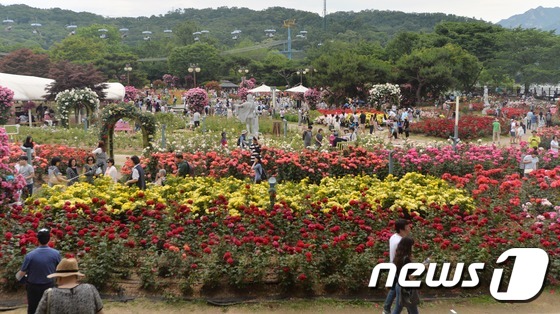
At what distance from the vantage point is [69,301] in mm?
5188

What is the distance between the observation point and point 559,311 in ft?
25.9

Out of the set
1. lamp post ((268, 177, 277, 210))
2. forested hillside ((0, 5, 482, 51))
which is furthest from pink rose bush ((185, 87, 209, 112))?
forested hillside ((0, 5, 482, 51))

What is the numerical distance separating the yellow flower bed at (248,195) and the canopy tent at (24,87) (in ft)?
84.0

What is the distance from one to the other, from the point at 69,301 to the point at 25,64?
54.4 meters

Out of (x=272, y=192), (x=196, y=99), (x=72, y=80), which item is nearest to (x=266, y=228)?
(x=272, y=192)

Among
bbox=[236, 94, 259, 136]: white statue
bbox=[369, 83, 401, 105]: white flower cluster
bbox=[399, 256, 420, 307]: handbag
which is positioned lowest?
bbox=[399, 256, 420, 307]: handbag

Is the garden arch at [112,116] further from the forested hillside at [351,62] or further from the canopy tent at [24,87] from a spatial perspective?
the forested hillside at [351,62]

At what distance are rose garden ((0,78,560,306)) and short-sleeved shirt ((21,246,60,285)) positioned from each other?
1.37 metres

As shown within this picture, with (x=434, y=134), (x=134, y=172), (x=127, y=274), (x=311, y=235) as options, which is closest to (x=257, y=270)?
(x=311, y=235)

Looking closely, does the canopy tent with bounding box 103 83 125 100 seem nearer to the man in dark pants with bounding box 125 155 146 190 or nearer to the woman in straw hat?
the man in dark pants with bounding box 125 155 146 190

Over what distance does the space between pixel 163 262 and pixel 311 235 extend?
192cm

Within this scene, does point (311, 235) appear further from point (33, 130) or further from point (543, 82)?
point (543, 82)

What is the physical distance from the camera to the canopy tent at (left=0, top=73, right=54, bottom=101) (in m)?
34.6

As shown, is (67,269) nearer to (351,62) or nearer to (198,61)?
(351,62)
